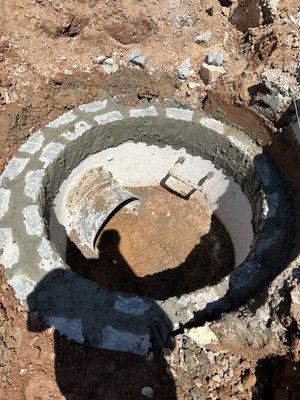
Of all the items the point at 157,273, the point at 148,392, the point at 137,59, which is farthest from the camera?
the point at 157,273

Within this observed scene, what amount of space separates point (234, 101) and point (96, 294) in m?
4.65

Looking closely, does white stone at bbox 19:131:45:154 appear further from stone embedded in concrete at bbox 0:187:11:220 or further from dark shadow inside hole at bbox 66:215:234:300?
dark shadow inside hole at bbox 66:215:234:300

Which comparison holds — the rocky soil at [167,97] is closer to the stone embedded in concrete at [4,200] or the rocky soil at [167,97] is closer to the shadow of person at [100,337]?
the shadow of person at [100,337]

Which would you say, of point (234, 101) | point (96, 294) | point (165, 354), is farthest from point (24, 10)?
point (165, 354)

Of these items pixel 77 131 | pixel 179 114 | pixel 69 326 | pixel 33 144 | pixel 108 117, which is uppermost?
pixel 179 114

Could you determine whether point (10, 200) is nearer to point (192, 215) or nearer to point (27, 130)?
point (27, 130)

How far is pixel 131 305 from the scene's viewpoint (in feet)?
19.9

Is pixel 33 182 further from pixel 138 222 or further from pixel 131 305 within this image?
pixel 138 222

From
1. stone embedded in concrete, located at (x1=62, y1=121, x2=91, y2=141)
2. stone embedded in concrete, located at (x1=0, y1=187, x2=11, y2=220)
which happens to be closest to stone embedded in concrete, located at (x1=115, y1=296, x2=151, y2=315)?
stone embedded in concrete, located at (x1=0, y1=187, x2=11, y2=220)

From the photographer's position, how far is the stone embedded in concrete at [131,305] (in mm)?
6023

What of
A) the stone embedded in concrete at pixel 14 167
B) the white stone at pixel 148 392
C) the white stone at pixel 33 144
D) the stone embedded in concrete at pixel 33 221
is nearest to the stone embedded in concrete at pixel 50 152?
the white stone at pixel 33 144

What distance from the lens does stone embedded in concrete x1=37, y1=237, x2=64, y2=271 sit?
6223mm

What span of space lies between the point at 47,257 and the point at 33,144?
2.29 metres

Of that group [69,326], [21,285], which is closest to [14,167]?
[21,285]
